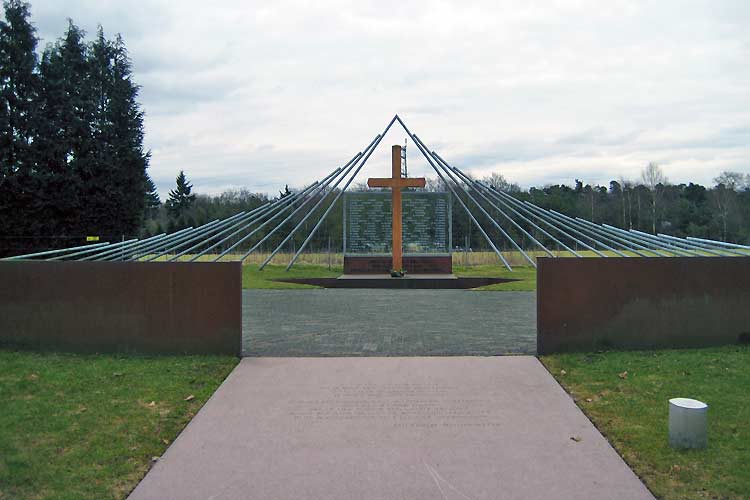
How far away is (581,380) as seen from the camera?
536 centimetres

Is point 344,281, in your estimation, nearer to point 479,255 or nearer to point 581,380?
point 479,255

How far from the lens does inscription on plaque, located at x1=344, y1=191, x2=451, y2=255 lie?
17.1 m

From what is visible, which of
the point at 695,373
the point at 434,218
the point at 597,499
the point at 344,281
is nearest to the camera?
the point at 597,499

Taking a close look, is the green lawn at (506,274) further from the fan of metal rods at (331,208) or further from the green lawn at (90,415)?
the green lawn at (90,415)

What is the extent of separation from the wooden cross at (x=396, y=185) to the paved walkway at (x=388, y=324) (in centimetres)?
302

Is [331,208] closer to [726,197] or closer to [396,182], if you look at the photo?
[396,182]

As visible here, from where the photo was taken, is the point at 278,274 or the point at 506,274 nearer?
the point at 506,274

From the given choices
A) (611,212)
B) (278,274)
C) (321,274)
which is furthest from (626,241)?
(611,212)

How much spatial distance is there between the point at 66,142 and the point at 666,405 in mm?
21756

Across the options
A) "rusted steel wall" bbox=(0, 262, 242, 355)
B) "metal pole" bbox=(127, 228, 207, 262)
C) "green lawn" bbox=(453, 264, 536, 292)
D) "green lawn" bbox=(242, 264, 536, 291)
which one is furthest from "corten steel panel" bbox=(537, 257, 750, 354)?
"green lawn" bbox=(242, 264, 536, 291)

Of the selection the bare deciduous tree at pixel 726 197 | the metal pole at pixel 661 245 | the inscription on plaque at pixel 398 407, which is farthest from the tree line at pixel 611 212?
the inscription on plaque at pixel 398 407

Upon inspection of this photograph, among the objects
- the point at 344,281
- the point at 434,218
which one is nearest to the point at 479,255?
the point at 434,218

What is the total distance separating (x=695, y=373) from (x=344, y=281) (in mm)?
10146

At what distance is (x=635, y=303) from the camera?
6.41 m
